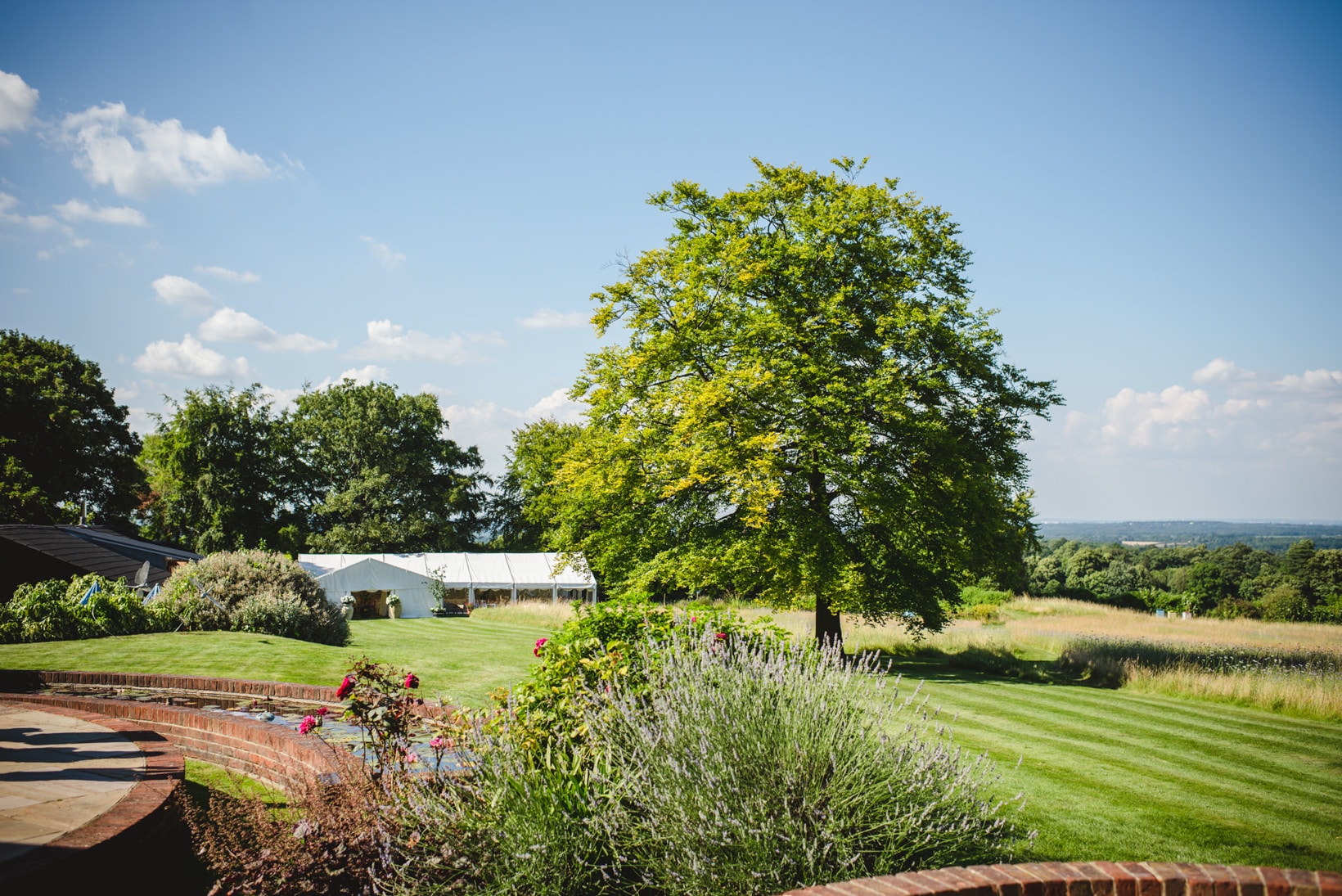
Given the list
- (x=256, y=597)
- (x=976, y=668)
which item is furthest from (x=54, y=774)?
(x=976, y=668)

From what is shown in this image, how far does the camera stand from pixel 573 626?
19.0 ft

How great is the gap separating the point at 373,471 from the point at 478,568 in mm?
14676

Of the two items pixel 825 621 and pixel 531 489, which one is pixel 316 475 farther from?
pixel 825 621

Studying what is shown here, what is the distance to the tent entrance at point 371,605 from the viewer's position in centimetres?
3572

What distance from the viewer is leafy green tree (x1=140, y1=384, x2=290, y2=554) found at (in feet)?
141

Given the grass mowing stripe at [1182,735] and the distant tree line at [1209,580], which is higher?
the grass mowing stripe at [1182,735]

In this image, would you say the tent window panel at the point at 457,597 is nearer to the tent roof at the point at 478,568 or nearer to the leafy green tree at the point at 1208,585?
the tent roof at the point at 478,568

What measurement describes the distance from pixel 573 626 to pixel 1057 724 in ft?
28.1

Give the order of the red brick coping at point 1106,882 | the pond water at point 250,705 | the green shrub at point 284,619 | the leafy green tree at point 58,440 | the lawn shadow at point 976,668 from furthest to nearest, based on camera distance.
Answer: the leafy green tree at point 58,440
the lawn shadow at point 976,668
the green shrub at point 284,619
the pond water at point 250,705
the red brick coping at point 1106,882

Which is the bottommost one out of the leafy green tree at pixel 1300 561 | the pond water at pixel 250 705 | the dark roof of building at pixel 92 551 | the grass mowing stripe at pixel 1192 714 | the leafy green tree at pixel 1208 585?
the leafy green tree at pixel 1208 585

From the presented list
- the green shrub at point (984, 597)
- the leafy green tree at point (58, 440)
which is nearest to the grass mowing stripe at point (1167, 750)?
the green shrub at point (984, 597)

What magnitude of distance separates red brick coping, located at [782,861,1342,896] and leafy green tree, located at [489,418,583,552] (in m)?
16.8

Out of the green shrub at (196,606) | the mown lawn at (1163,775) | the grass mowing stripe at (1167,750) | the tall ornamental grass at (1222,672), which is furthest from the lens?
the green shrub at (196,606)

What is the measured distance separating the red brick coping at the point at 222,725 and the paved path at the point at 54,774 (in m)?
0.65
